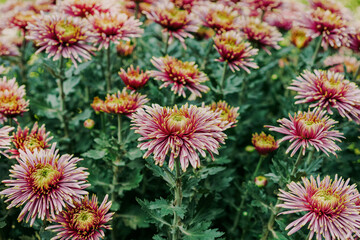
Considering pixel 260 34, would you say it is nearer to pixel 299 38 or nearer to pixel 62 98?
pixel 299 38

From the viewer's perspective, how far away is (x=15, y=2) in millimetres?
3920

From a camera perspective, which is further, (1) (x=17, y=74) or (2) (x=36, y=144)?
(1) (x=17, y=74)

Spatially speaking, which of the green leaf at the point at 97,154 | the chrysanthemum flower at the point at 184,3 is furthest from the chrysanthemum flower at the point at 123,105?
the chrysanthemum flower at the point at 184,3

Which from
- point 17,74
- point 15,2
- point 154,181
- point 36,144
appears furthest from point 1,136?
point 15,2

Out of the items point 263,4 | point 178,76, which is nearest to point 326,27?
point 263,4

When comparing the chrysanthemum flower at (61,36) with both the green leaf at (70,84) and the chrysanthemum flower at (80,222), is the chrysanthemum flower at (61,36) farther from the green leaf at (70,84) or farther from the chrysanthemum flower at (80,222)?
the chrysanthemum flower at (80,222)

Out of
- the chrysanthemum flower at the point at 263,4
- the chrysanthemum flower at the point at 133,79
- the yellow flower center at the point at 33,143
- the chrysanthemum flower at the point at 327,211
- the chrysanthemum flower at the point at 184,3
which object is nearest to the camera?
the chrysanthemum flower at the point at 327,211

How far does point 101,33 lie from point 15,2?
198cm

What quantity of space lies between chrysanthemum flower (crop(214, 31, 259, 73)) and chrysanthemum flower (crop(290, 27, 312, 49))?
1409 millimetres

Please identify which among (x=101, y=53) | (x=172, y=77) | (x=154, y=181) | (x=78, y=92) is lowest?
(x=154, y=181)

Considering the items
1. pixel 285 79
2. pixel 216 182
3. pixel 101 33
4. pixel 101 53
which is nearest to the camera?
pixel 101 33

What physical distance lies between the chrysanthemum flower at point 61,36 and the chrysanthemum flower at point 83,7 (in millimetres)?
268

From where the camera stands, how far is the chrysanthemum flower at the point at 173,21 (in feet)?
9.27

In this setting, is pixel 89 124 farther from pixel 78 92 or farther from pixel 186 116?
pixel 186 116
